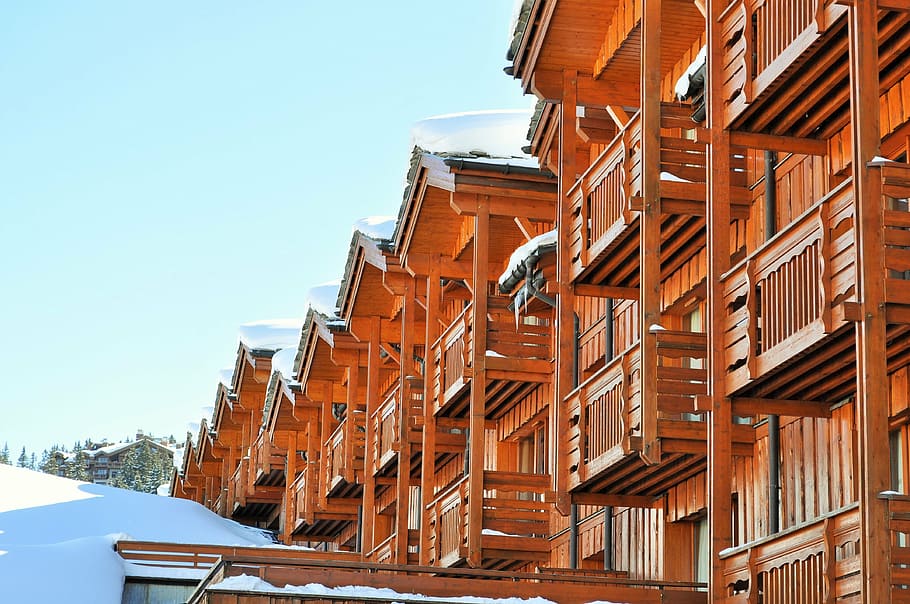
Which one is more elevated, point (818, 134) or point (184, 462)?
point (184, 462)

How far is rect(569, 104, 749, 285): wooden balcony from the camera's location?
17094 millimetres

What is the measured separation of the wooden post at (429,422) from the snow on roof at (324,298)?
7.75m

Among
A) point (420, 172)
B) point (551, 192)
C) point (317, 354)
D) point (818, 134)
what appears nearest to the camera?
point (818, 134)

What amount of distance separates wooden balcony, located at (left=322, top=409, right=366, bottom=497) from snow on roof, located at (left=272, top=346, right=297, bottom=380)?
5.42 meters

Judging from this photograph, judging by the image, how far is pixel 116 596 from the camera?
32.4 metres

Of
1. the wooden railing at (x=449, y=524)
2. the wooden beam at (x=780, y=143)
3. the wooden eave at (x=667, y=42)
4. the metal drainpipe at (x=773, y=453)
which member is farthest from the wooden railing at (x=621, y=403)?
the wooden railing at (x=449, y=524)

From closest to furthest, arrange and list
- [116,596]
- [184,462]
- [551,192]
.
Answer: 1. [551,192]
2. [116,596]
3. [184,462]

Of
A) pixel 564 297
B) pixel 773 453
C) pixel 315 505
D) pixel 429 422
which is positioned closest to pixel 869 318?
pixel 773 453

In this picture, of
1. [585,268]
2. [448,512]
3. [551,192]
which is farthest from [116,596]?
[585,268]

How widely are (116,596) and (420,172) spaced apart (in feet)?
39.3

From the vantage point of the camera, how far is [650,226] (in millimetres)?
16875

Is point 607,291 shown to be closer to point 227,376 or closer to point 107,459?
point 227,376

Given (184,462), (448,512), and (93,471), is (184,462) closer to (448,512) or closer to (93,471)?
(93,471)

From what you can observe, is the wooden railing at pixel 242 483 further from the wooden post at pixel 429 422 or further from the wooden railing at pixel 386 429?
the wooden post at pixel 429 422
